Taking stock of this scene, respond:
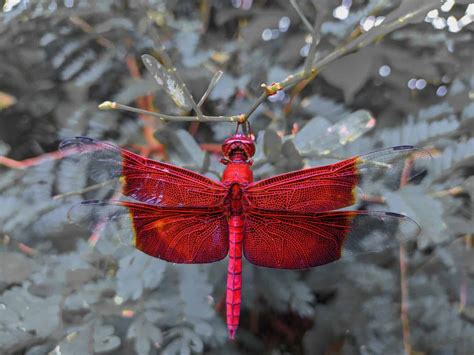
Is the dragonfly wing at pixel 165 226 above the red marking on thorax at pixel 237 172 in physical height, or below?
below

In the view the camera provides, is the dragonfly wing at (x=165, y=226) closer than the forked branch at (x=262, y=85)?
No

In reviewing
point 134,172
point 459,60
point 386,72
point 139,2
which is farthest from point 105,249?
point 459,60

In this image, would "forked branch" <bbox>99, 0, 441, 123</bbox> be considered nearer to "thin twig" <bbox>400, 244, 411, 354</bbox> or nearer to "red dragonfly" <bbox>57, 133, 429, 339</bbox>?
"red dragonfly" <bbox>57, 133, 429, 339</bbox>

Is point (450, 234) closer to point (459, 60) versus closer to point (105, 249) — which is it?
point (459, 60)

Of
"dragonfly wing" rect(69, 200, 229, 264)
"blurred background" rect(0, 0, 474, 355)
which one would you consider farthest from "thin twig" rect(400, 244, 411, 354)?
"dragonfly wing" rect(69, 200, 229, 264)

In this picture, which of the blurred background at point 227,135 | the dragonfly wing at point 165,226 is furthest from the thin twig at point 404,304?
the dragonfly wing at point 165,226

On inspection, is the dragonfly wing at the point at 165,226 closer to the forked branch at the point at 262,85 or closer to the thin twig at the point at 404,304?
the forked branch at the point at 262,85
